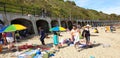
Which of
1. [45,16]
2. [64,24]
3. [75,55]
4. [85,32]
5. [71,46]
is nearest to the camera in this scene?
[75,55]

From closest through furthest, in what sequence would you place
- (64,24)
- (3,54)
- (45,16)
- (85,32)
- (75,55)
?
(75,55) → (3,54) → (85,32) → (45,16) → (64,24)

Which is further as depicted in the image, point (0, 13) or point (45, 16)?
point (45, 16)

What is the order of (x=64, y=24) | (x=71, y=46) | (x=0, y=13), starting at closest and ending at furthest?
(x=71, y=46) < (x=0, y=13) < (x=64, y=24)

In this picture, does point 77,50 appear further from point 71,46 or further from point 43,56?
point 43,56

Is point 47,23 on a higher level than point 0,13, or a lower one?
lower

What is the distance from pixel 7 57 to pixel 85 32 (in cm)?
536

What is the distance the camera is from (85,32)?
13.1 m

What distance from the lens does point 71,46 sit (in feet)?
45.9

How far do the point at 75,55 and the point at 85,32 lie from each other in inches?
96.4

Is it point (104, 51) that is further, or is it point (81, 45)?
point (81, 45)

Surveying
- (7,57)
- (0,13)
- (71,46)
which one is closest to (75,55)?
(71,46)

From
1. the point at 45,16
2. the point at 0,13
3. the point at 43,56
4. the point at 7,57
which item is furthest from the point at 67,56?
the point at 45,16

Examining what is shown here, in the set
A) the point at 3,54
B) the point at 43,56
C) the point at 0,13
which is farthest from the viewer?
the point at 0,13

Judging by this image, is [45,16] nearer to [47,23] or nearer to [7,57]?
[47,23]
